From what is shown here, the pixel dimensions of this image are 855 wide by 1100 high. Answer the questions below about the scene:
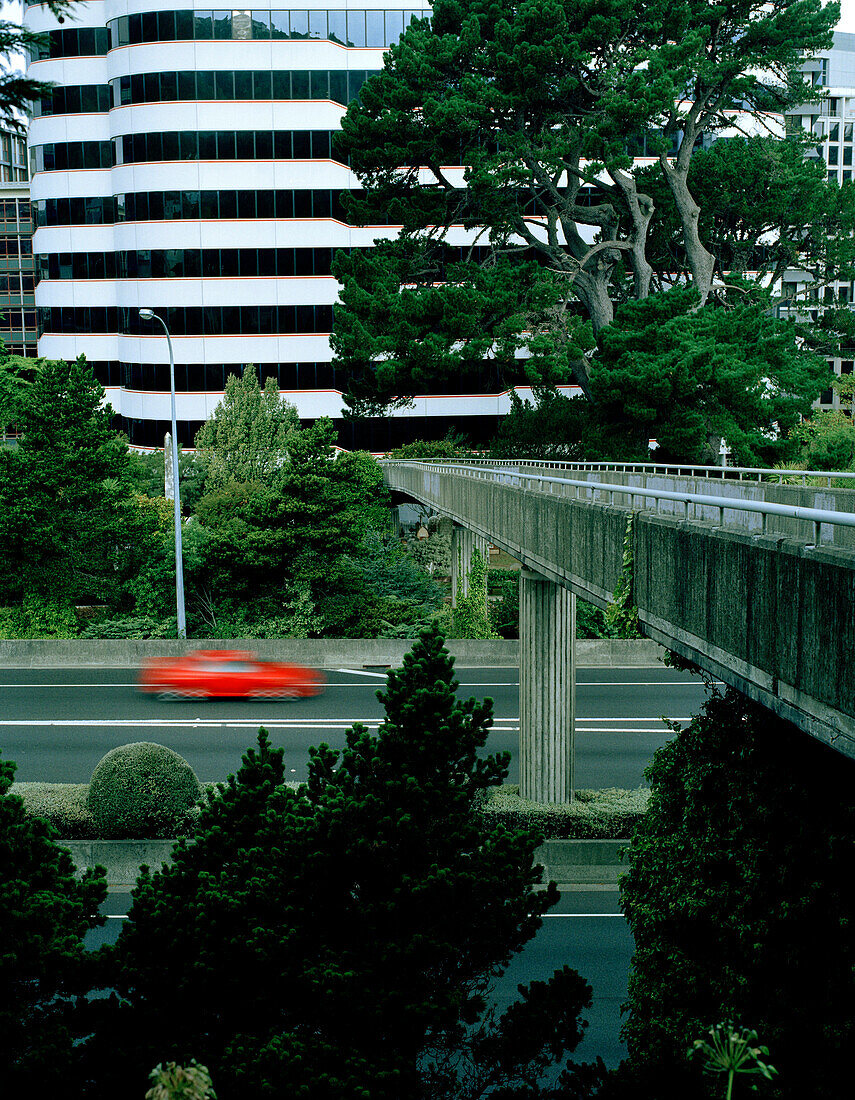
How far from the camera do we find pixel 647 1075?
783 centimetres

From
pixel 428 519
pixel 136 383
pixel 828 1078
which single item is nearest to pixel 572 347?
pixel 428 519

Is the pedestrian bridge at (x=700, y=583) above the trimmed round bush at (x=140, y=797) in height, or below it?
above

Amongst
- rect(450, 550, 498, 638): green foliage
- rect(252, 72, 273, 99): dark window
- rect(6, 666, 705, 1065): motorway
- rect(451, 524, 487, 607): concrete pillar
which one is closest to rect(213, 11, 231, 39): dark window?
rect(252, 72, 273, 99): dark window

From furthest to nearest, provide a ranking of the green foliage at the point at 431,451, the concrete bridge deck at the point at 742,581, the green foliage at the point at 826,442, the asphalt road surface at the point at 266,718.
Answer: the green foliage at the point at 431,451 < the green foliage at the point at 826,442 < the asphalt road surface at the point at 266,718 < the concrete bridge deck at the point at 742,581

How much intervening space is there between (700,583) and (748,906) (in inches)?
103

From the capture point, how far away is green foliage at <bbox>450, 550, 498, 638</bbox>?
97.2 feet

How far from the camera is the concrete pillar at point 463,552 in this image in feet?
102

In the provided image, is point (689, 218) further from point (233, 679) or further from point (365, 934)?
point (365, 934)

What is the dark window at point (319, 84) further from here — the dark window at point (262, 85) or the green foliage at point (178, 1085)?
the green foliage at point (178, 1085)

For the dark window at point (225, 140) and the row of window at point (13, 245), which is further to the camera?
the row of window at point (13, 245)

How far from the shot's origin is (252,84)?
4934cm

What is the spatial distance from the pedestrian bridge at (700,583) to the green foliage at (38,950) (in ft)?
17.6

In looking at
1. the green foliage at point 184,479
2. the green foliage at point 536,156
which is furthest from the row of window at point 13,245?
the green foliage at point 536,156

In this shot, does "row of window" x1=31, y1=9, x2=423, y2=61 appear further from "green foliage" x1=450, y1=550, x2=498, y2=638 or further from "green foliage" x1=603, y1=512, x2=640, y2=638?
"green foliage" x1=603, y1=512, x2=640, y2=638
